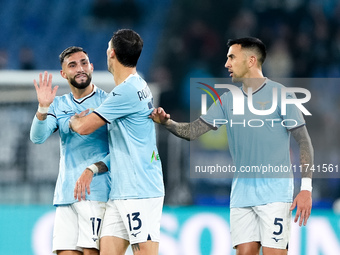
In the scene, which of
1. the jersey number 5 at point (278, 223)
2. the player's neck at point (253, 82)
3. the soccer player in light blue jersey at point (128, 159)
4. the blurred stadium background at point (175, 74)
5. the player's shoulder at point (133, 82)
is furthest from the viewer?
the blurred stadium background at point (175, 74)

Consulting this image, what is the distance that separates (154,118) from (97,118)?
1.35 ft

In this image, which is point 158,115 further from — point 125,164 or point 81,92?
point 81,92

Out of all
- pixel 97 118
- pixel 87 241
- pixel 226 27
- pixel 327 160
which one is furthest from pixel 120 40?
pixel 226 27

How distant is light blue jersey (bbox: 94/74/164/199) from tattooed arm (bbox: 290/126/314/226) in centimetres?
91

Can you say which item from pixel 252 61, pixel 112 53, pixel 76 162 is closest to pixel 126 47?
pixel 112 53

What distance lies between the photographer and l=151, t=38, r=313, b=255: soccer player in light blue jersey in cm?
439

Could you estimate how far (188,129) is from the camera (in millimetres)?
4785

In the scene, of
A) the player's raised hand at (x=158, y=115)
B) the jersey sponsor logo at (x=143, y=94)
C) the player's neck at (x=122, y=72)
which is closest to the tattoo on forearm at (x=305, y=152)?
the player's raised hand at (x=158, y=115)

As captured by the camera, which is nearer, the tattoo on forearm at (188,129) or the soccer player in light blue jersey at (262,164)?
the soccer player in light blue jersey at (262,164)

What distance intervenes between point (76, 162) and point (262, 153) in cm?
127

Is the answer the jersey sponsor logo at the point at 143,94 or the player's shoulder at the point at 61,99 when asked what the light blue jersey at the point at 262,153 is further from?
the player's shoulder at the point at 61,99

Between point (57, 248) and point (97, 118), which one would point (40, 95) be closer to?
point (97, 118)

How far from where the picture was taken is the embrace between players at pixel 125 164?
13.6 ft

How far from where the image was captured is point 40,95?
4254 millimetres
